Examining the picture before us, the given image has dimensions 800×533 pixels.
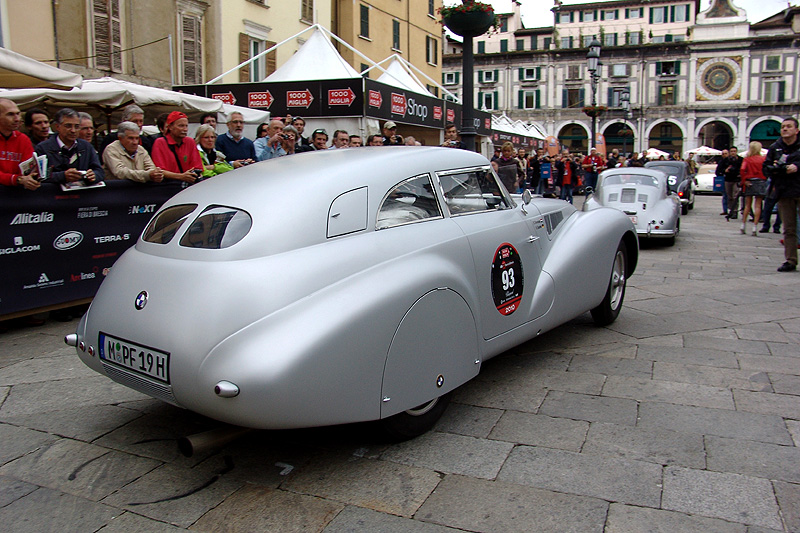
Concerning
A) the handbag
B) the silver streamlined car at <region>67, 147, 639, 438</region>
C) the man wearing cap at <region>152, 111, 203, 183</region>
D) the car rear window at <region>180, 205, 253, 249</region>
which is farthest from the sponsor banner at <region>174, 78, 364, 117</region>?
the car rear window at <region>180, 205, 253, 249</region>

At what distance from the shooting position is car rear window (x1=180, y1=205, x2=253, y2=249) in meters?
2.97

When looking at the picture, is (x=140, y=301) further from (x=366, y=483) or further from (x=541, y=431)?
(x=541, y=431)

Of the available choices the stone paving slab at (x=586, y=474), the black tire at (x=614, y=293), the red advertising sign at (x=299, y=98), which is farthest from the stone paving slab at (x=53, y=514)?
the red advertising sign at (x=299, y=98)

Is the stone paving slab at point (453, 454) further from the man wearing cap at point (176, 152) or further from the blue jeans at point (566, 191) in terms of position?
the blue jeans at point (566, 191)

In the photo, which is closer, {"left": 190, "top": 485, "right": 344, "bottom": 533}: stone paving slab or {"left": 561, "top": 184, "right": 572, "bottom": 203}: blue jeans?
{"left": 190, "top": 485, "right": 344, "bottom": 533}: stone paving slab

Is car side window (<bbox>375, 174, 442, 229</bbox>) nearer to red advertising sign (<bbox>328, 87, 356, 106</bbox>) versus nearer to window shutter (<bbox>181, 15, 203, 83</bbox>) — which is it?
red advertising sign (<bbox>328, 87, 356, 106</bbox>)

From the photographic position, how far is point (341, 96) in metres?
12.9

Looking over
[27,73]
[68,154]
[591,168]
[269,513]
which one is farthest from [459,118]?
[269,513]

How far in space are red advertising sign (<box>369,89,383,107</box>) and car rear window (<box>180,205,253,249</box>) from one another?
404 inches

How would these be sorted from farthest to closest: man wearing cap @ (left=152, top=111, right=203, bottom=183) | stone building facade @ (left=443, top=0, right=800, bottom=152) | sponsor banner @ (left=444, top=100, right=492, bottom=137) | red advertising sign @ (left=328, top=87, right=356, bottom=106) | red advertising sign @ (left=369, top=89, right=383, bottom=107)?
stone building facade @ (left=443, top=0, right=800, bottom=152)
sponsor banner @ (left=444, top=100, right=492, bottom=137)
red advertising sign @ (left=369, top=89, right=383, bottom=107)
red advertising sign @ (left=328, top=87, right=356, bottom=106)
man wearing cap @ (left=152, top=111, right=203, bottom=183)

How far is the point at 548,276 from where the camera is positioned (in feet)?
14.4

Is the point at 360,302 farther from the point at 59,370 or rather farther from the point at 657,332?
the point at 657,332

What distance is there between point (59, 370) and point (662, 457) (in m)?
3.87

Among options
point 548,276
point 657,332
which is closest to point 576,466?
point 548,276
